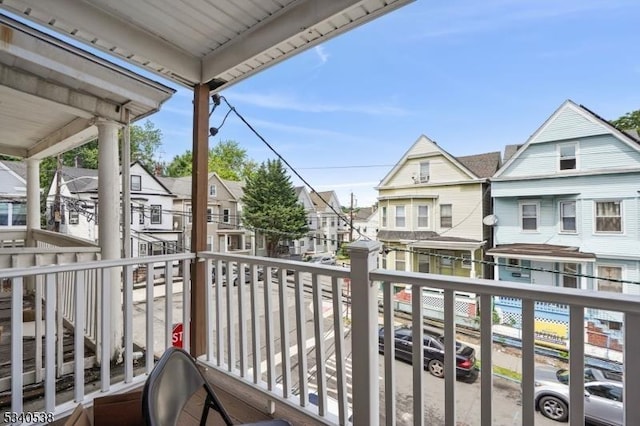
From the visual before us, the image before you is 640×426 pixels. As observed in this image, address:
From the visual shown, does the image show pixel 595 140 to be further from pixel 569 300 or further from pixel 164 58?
pixel 164 58

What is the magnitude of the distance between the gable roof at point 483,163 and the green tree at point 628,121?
53.3 inches

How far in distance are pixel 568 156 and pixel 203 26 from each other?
321cm

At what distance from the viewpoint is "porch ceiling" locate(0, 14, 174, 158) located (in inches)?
77.1

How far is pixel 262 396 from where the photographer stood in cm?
179

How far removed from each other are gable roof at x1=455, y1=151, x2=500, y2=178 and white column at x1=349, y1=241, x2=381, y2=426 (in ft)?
9.99

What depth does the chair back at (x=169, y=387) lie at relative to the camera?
0.74 m

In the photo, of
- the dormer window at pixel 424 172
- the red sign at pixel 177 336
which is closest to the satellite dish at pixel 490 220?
the dormer window at pixel 424 172

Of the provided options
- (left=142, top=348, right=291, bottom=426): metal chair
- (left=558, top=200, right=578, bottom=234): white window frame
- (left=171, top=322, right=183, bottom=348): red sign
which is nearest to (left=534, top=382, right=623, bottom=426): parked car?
(left=142, top=348, right=291, bottom=426): metal chair

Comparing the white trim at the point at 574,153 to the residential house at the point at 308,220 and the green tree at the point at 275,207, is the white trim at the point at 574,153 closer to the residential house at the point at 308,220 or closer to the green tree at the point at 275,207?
the residential house at the point at 308,220

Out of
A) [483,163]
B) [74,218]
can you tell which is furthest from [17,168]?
[483,163]

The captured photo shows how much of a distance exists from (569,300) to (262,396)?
158 centimetres

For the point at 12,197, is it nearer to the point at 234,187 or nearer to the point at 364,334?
the point at 234,187

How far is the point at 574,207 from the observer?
9.61 ft

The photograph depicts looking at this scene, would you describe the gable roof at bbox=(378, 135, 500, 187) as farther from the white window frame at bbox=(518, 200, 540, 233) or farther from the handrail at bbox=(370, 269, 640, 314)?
the handrail at bbox=(370, 269, 640, 314)
